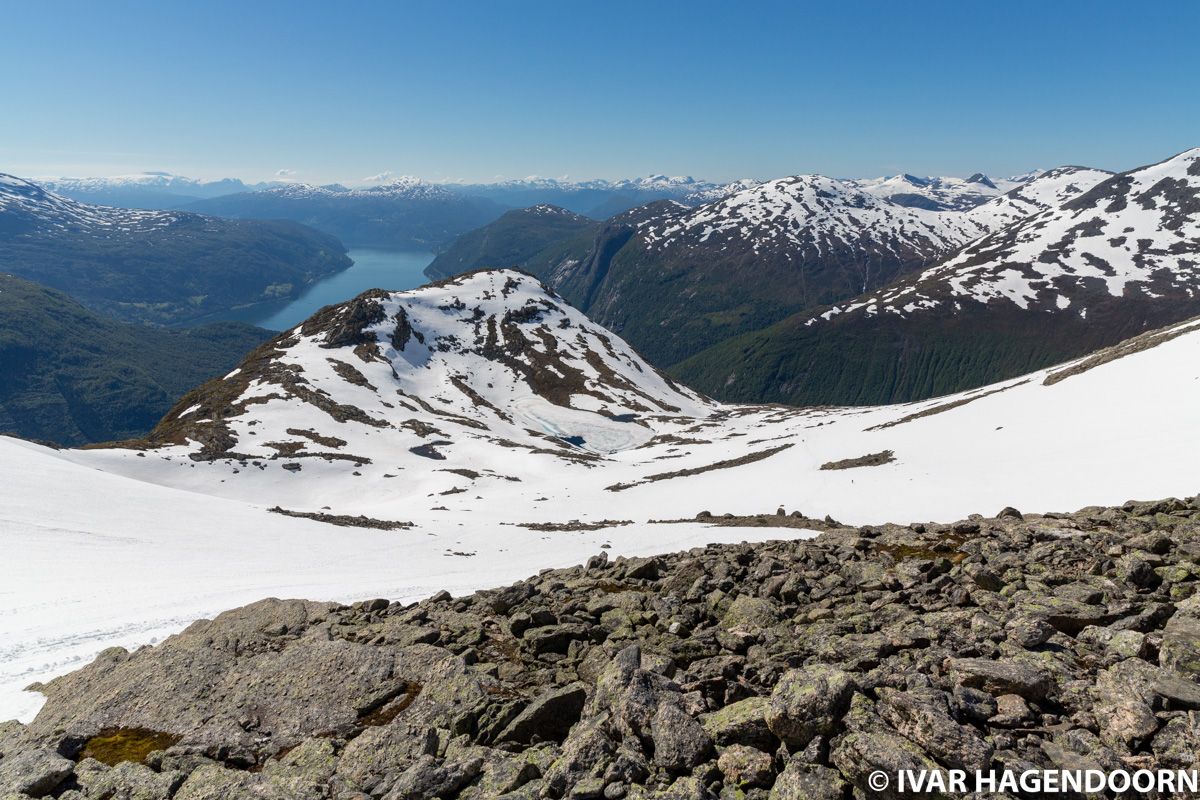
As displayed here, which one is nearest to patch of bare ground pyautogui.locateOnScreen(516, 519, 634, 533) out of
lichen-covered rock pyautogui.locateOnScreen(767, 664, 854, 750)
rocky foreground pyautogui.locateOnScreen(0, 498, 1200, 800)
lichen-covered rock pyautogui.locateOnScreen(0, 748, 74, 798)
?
rocky foreground pyautogui.locateOnScreen(0, 498, 1200, 800)

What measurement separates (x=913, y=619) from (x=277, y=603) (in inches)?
741

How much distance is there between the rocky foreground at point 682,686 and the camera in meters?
7.92

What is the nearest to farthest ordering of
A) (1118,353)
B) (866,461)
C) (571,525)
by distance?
(571,525), (866,461), (1118,353)

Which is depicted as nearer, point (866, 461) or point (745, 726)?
point (745, 726)

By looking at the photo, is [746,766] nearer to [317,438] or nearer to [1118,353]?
[1118,353]

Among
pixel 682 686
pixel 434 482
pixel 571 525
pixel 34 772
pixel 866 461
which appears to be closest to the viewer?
pixel 34 772

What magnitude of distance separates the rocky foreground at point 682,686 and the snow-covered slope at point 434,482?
6.12m

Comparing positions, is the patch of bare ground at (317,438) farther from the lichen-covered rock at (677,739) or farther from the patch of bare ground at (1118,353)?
the patch of bare ground at (1118,353)

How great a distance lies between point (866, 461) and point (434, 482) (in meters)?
48.0

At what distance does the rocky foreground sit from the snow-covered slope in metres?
6.12

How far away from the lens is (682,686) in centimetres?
1041

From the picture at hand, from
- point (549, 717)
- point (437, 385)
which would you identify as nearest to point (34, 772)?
point (549, 717)

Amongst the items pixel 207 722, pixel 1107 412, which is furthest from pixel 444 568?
pixel 1107 412

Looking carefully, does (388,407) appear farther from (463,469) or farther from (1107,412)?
(1107,412)
